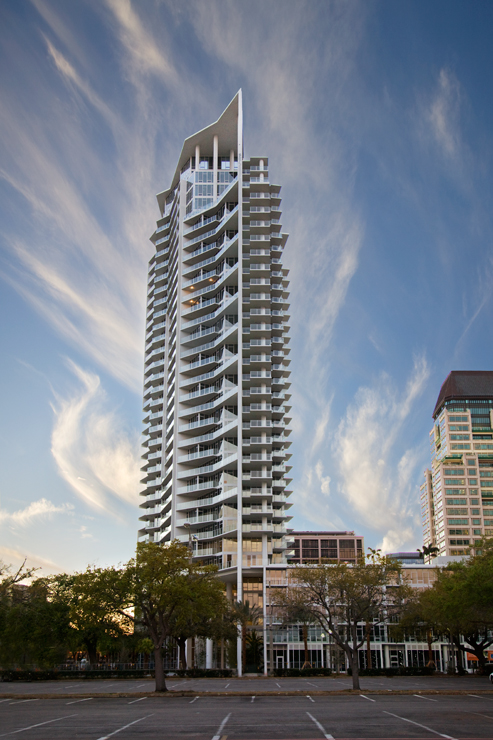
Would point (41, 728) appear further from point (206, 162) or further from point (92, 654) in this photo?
point (206, 162)

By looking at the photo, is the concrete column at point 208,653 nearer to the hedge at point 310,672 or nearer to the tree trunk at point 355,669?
the hedge at point 310,672

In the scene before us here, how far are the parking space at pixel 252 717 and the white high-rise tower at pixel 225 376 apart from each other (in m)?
60.0

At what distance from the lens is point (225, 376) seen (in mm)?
110125

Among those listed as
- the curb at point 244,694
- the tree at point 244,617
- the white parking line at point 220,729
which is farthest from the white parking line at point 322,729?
the tree at point 244,617

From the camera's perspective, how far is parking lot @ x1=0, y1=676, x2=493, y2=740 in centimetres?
2177

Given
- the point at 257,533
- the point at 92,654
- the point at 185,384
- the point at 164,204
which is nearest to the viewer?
the point at 92,654

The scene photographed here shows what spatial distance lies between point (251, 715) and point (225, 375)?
275ft

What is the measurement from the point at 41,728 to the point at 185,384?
95.6 m

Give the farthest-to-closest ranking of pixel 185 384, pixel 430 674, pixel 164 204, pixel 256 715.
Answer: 1. pixel 164 204
2. pixel 185 384
3. pixel 430 674
4. pixel 256 715

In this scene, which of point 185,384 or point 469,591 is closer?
point 469,591

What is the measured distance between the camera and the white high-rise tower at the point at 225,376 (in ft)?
334

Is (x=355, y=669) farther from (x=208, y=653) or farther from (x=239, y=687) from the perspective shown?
(x=208, y=653)

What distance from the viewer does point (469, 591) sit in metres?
49.9

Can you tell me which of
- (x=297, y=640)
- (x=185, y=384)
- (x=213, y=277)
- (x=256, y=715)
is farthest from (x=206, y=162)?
(x=256, y=715)
